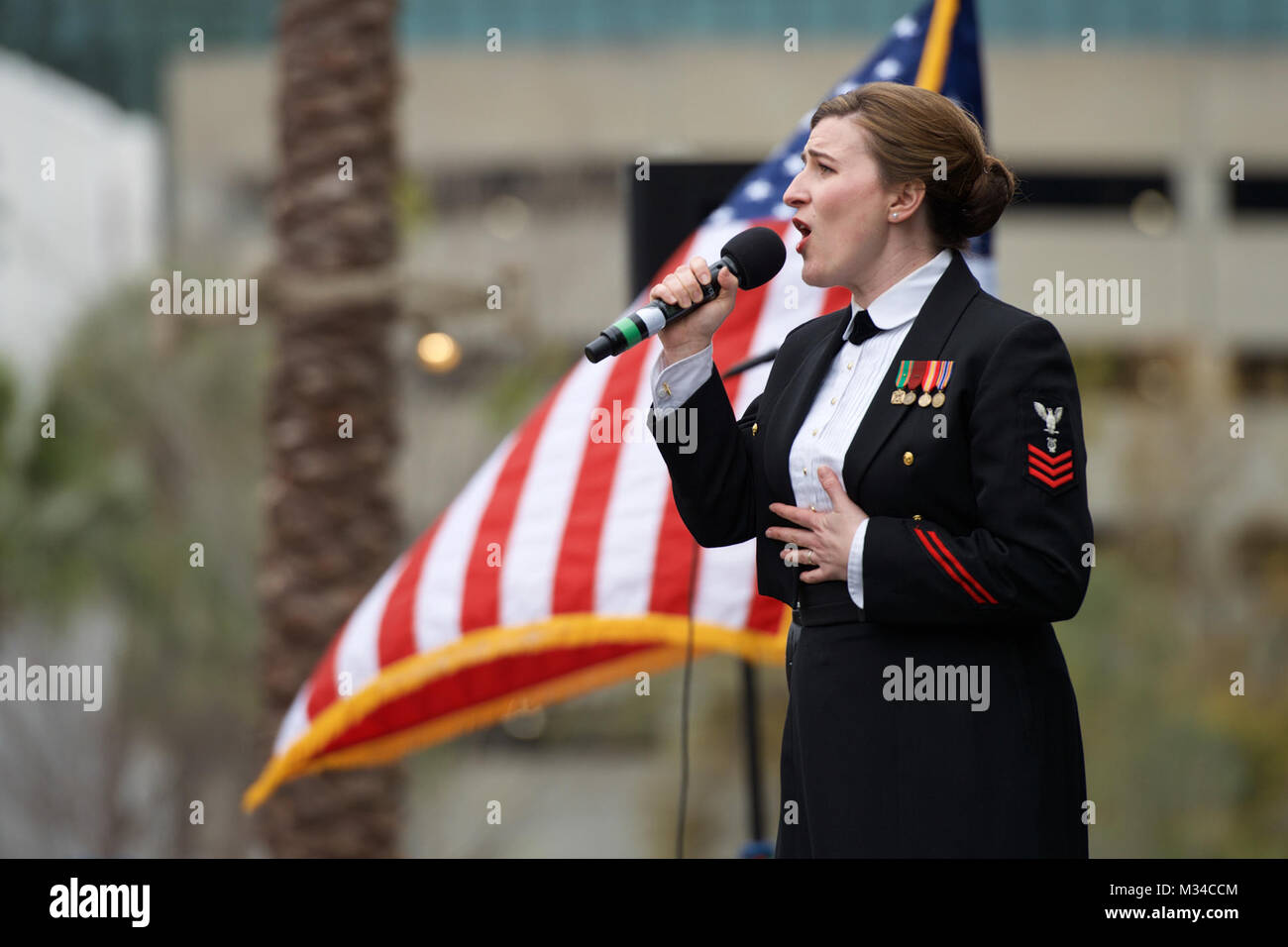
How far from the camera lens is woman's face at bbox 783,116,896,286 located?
2238 mm

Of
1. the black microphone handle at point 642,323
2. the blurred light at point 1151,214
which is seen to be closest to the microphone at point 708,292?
the black microphone handle at point 642,323

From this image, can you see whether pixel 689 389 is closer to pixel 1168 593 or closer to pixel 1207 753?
pixel 1207 753

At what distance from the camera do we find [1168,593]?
20.0m

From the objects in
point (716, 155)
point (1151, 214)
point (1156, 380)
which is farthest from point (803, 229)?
point (1151, 214)

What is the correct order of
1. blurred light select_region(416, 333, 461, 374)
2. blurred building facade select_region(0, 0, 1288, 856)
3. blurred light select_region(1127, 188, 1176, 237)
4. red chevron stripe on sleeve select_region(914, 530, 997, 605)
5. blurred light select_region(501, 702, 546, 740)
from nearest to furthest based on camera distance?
red chevron stripe on sleeve select_region(914, 530, 997, 605) < blurred light select_region(416, 333, 461, 374) < blurred building facade select_region(0, 0, 1288, 856) < blurred light select_region(501, 702, 546, 740) < blurred light select_region(1127, 188, 1176, 237)

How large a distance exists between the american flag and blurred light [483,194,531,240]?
1149cm

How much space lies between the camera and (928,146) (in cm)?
222

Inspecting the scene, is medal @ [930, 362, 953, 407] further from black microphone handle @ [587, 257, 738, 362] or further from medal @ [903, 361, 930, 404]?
black microphone handle @ [587, 257, 738, 362]

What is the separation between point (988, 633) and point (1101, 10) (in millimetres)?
24703

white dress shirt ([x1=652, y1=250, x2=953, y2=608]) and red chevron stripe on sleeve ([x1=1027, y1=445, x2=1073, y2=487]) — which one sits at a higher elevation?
white dress shirt ([x1=652, y1=250, x2=953, y2=608])

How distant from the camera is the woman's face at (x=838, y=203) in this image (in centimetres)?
224

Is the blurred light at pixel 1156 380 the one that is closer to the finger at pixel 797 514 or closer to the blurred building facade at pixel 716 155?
the blurred building facade at pixel 716 155

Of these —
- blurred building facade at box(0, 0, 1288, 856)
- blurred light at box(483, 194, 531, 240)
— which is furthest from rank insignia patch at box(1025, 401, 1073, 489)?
blurred light at box(483, 194, 531, 240)

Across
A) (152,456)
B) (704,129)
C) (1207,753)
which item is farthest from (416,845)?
(704,129)
